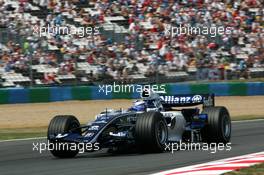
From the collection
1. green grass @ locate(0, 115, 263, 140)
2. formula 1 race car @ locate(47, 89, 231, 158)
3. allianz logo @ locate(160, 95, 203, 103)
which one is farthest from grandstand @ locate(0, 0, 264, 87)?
formula 1 race car @ locate(47, 89, 231, 158)

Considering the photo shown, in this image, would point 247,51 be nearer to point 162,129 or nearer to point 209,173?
point 162,129

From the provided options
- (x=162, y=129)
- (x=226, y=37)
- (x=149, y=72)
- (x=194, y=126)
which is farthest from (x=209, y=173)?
(x=226, y=37)

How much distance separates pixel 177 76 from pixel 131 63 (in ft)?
6.95

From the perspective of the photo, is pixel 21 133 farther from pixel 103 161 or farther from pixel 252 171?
pixel 252 171

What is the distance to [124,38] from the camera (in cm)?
2578

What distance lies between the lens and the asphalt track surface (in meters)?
8.30

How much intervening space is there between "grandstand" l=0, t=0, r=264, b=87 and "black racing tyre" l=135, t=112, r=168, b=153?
13249 mm

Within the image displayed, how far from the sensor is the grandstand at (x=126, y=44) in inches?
906

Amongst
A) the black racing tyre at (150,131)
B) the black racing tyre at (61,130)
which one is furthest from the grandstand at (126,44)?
the black racing tyre at (150,131)

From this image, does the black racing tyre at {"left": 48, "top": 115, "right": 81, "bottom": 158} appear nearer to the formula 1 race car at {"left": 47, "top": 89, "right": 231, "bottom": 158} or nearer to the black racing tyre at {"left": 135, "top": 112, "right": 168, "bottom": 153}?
the formula 1 race car at {"left": 47, "top": 89, "right": 231, "bottom": 158}

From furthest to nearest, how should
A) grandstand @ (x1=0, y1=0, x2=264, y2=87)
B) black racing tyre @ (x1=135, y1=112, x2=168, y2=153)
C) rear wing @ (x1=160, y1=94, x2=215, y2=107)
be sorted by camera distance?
grandstand @ (x1=0, y1=0, x2=264, y2=87) < rear wing @ (x1=160, y1=94, x2=215, y2=107) < black racing tyre @ (x1=135, y1=112, x2=168, y2=153)

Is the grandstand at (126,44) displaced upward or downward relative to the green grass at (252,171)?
upward

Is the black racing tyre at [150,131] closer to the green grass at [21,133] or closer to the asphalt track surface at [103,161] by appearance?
the asphalt track surface at [103,161]

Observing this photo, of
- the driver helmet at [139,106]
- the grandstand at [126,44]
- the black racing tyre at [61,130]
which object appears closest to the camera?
the black racing tyre at [61,130]
